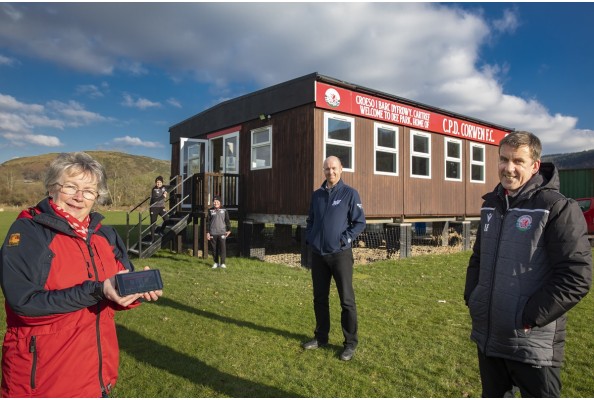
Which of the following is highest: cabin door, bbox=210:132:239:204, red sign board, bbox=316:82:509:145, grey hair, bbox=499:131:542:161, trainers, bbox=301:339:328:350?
red sign board, bbox=316:82:509:145

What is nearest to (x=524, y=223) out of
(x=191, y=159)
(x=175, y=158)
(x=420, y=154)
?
(x=420, y=154)

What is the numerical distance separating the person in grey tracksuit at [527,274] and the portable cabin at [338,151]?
7516 mm

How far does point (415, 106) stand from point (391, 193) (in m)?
2.88

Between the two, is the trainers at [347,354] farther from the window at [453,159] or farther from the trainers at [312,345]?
the window at [453,159]

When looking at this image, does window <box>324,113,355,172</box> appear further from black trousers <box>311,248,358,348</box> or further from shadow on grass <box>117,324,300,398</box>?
shadow on grass <box>117,324,300,398</box>

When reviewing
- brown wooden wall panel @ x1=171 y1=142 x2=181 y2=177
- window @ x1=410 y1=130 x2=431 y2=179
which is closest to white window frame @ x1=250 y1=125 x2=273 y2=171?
window @ x1=410 y1=130 x2=431 y2=179

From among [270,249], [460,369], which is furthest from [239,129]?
[460,369]

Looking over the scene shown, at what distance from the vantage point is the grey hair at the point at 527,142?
220cm

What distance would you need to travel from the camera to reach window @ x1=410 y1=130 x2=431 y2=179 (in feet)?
40.1

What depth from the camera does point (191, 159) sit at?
48.2 ft

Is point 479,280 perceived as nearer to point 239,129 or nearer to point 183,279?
point 183,279

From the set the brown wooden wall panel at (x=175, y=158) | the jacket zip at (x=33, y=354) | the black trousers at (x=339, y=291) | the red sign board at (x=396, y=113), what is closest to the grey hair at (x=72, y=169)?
the jacket zip at (x=33, y=354)

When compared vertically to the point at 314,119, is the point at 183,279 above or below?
below

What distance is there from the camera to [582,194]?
2419 cm
